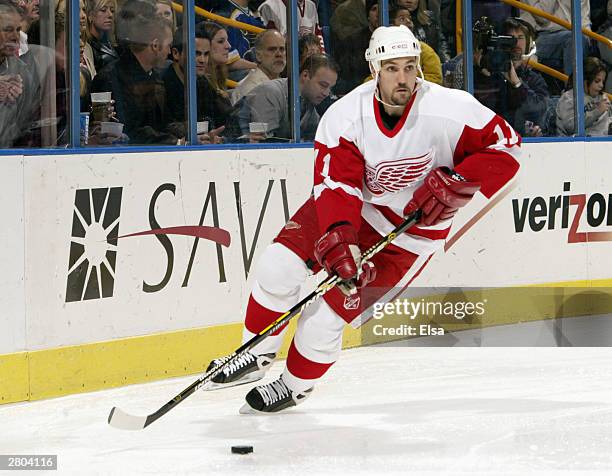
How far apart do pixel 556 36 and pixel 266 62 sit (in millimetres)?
1843

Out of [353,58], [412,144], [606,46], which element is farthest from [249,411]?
[606,46]

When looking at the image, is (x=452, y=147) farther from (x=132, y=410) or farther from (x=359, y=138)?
Result: (x=132, y=410)

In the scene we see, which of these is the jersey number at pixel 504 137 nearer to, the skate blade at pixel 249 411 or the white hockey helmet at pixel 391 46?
the white hockey helmet at pixel 391 46

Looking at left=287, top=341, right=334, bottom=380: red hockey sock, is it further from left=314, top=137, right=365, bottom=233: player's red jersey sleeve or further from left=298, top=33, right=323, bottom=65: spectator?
left=298, top=33, right=323, bottom=65: spectator

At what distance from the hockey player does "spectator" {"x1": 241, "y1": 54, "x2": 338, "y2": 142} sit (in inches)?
54.9

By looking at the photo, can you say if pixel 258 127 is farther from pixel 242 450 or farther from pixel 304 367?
pixel 242 450

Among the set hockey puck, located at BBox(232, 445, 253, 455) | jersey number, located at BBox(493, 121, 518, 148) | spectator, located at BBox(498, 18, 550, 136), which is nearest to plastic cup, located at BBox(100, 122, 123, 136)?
jersey number, located at BBox(493, 121, 518, 148)

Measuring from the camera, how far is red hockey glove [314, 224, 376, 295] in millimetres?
4105

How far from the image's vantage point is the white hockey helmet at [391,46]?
4.21 metres

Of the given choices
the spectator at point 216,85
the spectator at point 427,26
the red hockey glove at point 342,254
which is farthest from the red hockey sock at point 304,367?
the spectator at point 427,26

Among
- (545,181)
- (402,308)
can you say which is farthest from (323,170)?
(545,181)

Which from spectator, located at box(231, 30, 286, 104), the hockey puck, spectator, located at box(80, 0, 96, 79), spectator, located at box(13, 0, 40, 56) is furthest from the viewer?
spectator, located at box(231, 30, 286, 104)

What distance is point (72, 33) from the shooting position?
5.00 m

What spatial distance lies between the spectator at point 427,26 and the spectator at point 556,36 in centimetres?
56
